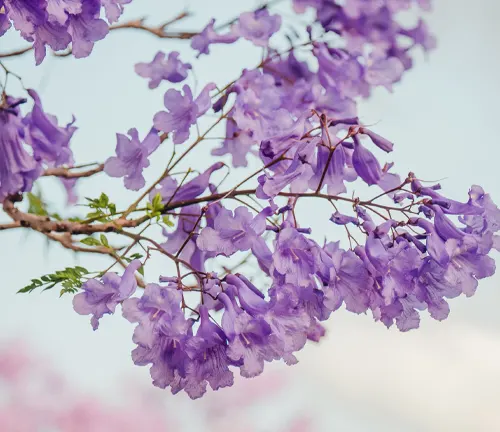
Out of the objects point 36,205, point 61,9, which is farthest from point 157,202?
point 36,205

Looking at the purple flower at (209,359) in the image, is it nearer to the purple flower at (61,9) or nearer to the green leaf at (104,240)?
the green leaf at (104,240)

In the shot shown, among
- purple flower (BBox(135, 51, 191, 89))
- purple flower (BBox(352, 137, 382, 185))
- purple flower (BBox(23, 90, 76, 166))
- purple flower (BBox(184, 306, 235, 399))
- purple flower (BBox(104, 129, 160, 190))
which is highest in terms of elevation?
purple flower (BBox(135, 51, 191, 89))

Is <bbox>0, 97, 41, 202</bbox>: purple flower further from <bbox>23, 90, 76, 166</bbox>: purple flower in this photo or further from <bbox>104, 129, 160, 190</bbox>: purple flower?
<bbox>104, 129, 160, 190</bbox>: purple flower

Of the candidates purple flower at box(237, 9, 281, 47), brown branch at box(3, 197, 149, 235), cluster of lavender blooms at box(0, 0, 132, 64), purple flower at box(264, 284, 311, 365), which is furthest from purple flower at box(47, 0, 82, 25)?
purple flower at box(237, 9, 281, 47)

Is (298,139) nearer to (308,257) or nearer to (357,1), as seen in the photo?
(308,257)

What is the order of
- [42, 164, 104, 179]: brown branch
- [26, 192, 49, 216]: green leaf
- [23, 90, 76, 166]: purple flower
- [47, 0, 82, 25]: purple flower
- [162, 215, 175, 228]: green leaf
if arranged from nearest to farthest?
[47, 0, 82, 25]: purple flower
[162, 215, 175, 228]: green leaf
[23, 90, 76, 166]: purple flower
[42, 164, 104, 179]: brown branch
[26, 192, 49, 216]: green leaf

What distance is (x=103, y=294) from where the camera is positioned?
1.34m

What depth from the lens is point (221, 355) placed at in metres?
1.31

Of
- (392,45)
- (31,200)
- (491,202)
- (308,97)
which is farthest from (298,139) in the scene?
(392,45)

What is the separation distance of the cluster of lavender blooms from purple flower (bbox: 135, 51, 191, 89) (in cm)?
37

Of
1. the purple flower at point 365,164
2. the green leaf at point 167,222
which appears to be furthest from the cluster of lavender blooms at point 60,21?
the purple flower at point 365,164

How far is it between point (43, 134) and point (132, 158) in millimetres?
207

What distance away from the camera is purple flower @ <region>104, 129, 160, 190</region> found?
1540 millimetres

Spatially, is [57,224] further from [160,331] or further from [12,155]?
[160,331]
